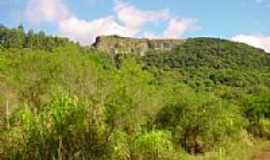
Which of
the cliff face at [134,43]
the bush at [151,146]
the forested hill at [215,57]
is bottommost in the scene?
the bush at [151,146]

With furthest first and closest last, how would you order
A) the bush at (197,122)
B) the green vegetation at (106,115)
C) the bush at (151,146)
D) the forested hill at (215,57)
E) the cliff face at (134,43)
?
the cliff face at (134,43) → the forested hill at (215,57) → the bush at (197,122) → the bush at (151,146) → the green vegetation at (106,115)

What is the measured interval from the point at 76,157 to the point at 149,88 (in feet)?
23.4

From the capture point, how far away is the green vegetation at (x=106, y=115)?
1453 centimetres

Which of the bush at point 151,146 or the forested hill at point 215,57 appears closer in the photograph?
the bush at point 151,146

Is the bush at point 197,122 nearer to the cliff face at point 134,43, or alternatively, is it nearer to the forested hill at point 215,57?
the forested hill at point 215,57

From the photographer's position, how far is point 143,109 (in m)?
20.0

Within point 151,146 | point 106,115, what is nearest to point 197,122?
point 151,146

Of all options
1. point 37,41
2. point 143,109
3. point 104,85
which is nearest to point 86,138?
point 104,85

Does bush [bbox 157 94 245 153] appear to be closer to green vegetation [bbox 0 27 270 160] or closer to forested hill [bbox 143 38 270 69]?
green vegetation [bbox 0 27 270 160]

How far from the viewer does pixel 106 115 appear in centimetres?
1511

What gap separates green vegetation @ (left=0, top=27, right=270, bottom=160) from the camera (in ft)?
47.7

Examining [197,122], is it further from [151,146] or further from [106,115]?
[106,115]

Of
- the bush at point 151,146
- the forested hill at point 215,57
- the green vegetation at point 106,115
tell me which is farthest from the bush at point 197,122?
the forested hill at point 215,57

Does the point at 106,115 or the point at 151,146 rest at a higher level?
the point at 106,115
